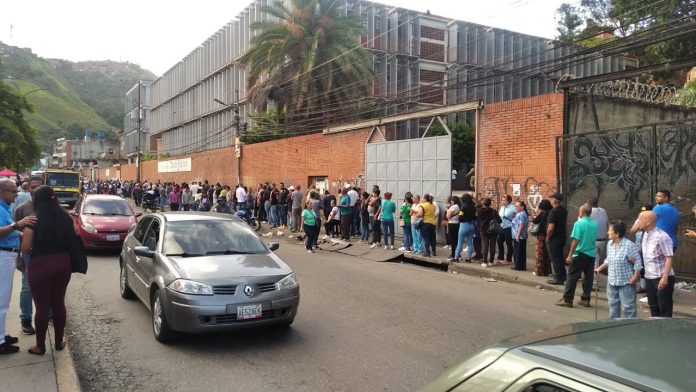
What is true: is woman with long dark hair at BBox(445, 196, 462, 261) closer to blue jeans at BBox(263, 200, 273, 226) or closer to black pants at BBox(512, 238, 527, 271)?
black pants at BBox(512, 238, 527, 271)

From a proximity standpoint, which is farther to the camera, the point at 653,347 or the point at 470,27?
the point at 470,27

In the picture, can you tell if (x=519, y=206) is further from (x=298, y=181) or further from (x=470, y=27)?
(x=470, y=27)

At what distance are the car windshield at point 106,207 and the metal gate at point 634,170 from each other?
1144cm

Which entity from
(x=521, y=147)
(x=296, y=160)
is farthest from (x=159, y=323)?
(x=296, y=160)

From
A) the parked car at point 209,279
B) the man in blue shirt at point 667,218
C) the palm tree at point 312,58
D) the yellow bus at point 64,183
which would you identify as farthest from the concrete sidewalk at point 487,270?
the yellow bus at point 64,183

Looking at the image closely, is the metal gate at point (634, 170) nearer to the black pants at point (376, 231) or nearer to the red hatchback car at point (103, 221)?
the black pants at point (376, 231)

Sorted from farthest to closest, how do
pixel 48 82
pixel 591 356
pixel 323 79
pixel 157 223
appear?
1. pixel 48 82
2. pixel 323 79
3. pixel 157 223
4. pixel 591 356

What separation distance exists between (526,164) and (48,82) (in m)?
183

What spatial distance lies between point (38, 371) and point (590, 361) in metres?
4.94

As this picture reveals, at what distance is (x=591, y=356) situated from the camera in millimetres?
1975

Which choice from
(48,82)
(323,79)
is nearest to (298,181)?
(323,79)

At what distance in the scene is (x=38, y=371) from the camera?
4848mm

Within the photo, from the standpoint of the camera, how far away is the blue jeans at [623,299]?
6438mm

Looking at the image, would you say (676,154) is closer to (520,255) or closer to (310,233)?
(520,255)
